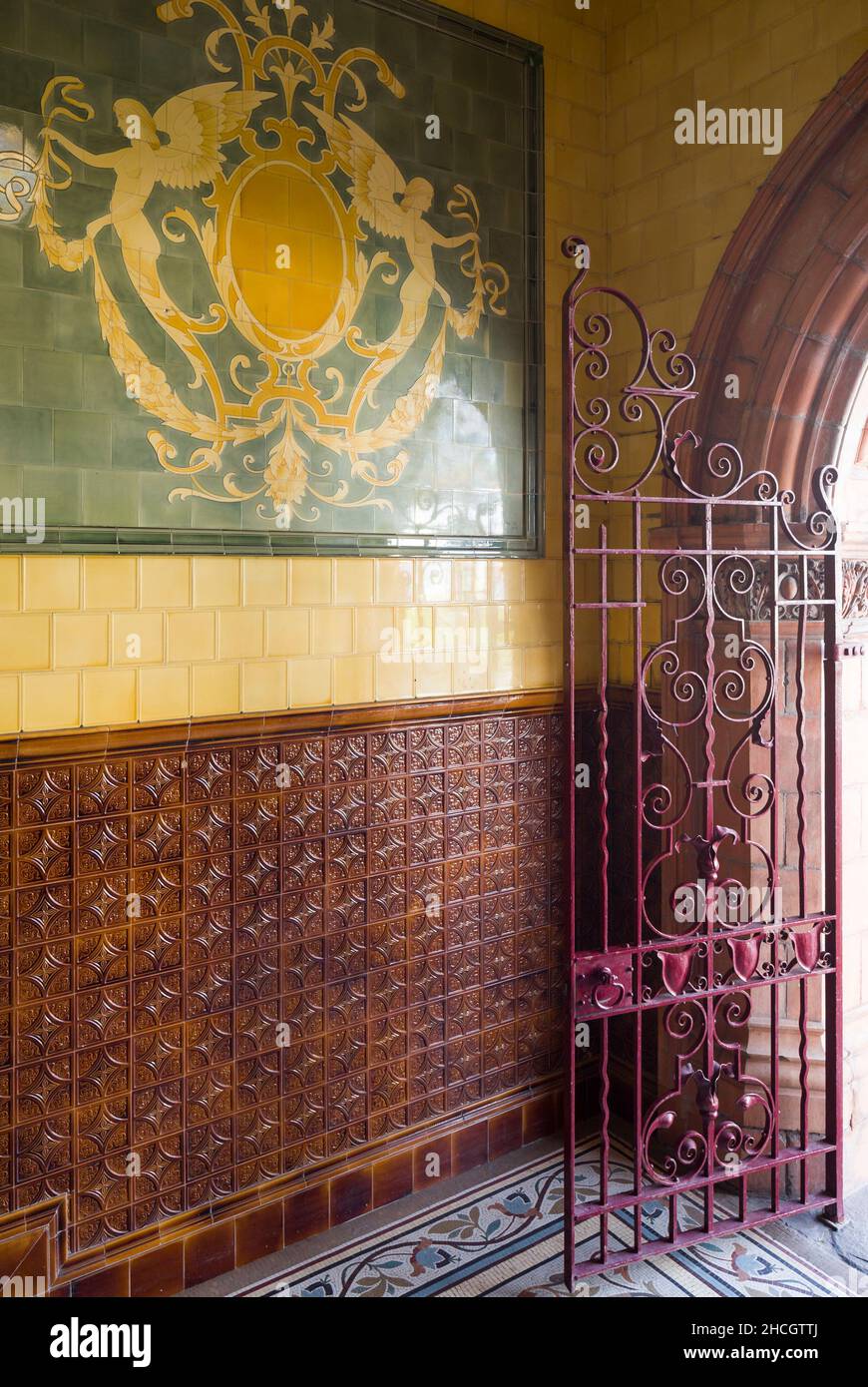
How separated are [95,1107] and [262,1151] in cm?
46

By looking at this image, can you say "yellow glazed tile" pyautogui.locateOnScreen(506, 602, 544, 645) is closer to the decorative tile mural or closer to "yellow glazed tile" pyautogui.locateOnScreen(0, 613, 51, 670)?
the decorative tile mural

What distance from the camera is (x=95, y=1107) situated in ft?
7.23

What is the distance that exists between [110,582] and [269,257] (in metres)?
0.88

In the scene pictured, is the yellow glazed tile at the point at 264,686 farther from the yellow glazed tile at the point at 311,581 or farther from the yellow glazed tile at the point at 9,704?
the yellow glazed tile at the point at 9,704

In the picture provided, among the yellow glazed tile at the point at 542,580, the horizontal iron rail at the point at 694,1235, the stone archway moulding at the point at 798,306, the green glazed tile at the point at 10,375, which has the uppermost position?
the stone archway moulding at the point at 798,306

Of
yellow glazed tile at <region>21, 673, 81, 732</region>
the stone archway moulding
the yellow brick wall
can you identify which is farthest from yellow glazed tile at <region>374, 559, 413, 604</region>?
the stone archway moulding

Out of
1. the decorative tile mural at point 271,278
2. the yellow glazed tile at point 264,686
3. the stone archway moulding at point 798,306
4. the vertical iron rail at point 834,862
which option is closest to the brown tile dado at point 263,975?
the yellow glazed tile at point 264,686

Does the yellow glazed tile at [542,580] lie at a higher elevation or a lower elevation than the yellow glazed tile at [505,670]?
higher

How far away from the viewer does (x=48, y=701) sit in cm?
211

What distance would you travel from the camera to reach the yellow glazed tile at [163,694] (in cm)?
224

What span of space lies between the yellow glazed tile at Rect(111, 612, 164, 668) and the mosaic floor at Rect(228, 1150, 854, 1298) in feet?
4.91

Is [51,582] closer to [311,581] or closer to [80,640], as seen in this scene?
[80,640]
